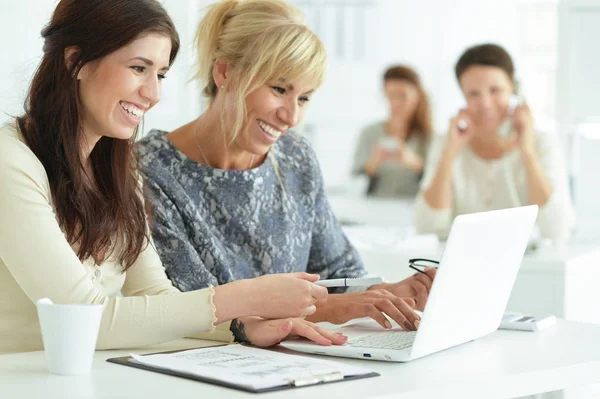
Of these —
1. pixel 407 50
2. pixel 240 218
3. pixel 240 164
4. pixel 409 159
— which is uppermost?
pixel 407 50

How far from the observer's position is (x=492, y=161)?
340cm

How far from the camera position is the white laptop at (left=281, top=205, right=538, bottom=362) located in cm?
128

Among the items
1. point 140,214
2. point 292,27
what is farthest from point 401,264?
point 140,214

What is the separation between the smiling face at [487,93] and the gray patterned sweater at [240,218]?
1412mm

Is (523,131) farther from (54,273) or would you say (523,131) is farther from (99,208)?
(54,273)

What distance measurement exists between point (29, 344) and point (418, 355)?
60 cm

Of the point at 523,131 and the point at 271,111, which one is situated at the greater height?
the point at 523,131

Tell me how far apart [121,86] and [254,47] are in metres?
0.41

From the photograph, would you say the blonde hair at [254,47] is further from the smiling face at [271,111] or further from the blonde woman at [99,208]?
the blonde woman at [99,208]

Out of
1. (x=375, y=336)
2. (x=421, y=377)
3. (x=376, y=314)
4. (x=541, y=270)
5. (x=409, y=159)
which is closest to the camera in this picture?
(x=421, y=377)

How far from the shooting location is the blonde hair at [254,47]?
6.02 ft

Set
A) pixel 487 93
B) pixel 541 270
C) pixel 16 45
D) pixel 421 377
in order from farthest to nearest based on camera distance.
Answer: pixel 487 93
pixel 541 270
pixel 16 45
pixel 421 377

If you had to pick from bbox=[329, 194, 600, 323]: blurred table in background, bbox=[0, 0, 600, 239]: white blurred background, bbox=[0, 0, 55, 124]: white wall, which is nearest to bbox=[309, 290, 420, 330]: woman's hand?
bbox=[0, 0, 55, 124]: white wall

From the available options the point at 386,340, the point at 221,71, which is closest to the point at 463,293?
the point at 386,340
